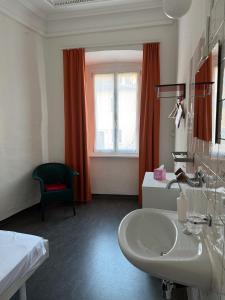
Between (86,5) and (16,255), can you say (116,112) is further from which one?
(16,255)

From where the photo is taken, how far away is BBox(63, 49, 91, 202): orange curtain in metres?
3.62

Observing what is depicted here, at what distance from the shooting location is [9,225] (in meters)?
3.02

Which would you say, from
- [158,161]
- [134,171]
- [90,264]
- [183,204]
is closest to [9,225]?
[90,264]

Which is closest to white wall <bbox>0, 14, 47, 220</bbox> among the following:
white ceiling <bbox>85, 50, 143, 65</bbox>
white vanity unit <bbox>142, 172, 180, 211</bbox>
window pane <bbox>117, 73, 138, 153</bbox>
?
white ceiling <bbox>85, 50, 143, 65</bbox>

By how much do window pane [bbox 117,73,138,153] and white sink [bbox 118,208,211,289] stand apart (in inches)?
107

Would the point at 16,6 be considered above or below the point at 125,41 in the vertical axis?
above

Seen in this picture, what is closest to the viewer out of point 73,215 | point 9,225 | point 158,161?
point 9,225

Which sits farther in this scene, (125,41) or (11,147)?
(125,41)

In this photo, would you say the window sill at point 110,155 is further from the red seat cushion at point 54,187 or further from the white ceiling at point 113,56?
the white ceiling at point 113,56

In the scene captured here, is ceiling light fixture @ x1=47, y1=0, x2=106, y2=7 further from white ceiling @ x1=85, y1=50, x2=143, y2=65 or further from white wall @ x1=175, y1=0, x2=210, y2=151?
white wall @ x1=175, y1=0, x2=210, y2=151

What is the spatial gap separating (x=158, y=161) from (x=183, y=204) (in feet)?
7.49

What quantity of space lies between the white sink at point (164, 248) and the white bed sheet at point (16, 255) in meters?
0.77

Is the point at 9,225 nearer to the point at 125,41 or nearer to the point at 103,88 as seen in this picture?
the point at 103,88

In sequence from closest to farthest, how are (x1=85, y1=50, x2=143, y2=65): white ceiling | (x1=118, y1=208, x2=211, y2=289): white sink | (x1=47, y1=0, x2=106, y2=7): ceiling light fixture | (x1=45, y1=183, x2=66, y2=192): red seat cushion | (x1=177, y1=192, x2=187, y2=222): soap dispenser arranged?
(x1=118, y1=208, x2=211, y2=289): white sink < (x1=177, y1=192, x2=187, y2=222): soap dispenser < (x1=47, y1=0, x2=106, y2=7): ceiling light fixture < (x1=45, y1=183, x2=66, y2=192): red seat cushion < (x1=85, y1=50, x2=143, y2=65): white ceiling
